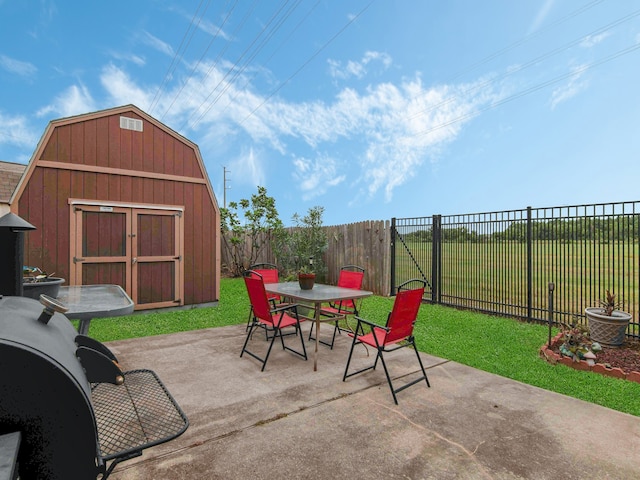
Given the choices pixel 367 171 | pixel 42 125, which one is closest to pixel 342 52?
pixel 367 171

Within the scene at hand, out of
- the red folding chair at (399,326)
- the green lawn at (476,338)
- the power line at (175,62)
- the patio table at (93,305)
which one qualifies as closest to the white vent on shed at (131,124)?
the green lawn at (476,338)

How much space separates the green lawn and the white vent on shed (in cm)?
344

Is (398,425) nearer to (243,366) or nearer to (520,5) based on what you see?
(243,366)

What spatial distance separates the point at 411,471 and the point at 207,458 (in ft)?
3.99

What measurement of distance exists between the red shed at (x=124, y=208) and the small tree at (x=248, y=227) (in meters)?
5.23

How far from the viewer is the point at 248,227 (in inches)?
492

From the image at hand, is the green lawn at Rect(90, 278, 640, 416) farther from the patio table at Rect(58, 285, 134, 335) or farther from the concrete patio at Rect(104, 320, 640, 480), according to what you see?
the patio table at Rect(58, 285, 134, 335)

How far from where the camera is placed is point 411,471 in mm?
1897

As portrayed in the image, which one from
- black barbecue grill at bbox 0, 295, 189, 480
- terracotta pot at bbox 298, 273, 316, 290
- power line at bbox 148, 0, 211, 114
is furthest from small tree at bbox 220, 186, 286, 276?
black barbecue grill at bbox 0, 295, 189, 480

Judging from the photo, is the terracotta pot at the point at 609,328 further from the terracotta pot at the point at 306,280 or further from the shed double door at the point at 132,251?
the shed double door at the point at 132,251

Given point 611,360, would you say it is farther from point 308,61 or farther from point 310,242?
point 308,61

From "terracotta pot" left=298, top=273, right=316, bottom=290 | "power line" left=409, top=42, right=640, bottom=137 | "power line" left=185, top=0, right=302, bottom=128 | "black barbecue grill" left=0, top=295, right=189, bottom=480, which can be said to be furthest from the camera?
"power line" left=185, top=0, right=302, bottom=128

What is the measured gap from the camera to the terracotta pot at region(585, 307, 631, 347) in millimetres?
3994

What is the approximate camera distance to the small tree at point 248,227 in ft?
40.4
